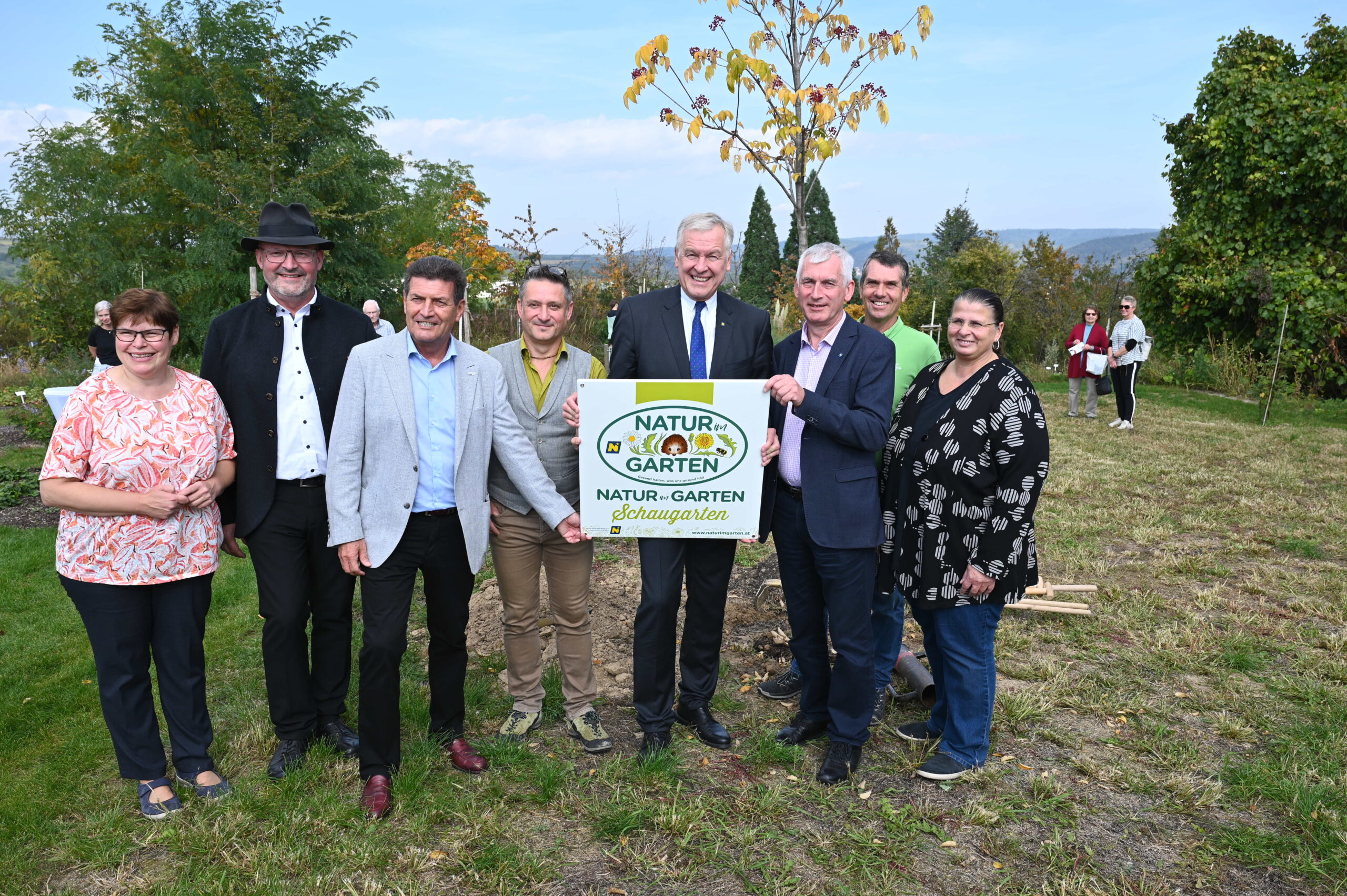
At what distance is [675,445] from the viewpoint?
3693 mm

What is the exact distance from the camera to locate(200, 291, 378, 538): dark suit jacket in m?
3.63

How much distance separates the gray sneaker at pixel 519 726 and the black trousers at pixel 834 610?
4.64 feet

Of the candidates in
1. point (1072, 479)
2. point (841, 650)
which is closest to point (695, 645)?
point (841, 650)

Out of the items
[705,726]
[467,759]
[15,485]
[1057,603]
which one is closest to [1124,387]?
[1057,603]

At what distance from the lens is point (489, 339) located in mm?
18844

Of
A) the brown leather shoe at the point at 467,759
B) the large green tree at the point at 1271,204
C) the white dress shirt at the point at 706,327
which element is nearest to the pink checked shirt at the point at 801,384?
the white dress shirt at the point at 706,327

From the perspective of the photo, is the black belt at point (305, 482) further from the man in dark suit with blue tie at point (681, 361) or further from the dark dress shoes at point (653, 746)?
the dark dress shoes at point (653, 746)

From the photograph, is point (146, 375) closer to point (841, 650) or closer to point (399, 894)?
point (399, 894)

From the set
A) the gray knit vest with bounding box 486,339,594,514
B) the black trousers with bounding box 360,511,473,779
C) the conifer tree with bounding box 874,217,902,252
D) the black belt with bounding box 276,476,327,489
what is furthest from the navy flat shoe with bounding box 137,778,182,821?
the conifer tree with bounding box 874,217,902,252

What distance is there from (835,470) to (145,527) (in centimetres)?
295

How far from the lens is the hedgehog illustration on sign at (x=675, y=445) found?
3686 millimetres

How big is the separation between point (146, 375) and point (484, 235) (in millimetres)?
13233

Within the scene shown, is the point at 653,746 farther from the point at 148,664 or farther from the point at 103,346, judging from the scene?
the point at 103,346

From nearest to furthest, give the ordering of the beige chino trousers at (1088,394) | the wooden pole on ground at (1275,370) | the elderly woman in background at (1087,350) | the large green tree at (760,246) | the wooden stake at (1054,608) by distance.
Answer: the wooden stake at (1054,608)
the elderly woman in background at (1087,350)
the wooden pole on ground at (1275,370)
the beige chino trousers at (1088,394)
the large green tree at (760,246)
